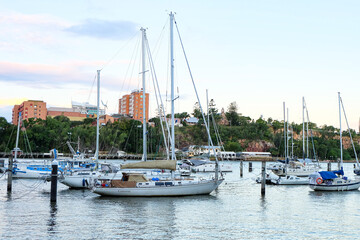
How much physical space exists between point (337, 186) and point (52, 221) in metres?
33.4

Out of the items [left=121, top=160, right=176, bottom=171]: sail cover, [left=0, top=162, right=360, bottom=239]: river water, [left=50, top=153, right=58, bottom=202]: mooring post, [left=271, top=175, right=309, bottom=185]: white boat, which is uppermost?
[left=121, top=160, right=176, bottom=171]: sail cover

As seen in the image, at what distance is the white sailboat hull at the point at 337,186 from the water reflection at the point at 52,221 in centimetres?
2890

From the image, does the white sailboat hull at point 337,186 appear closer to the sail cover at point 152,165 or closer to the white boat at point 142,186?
the white boat at point 142,186

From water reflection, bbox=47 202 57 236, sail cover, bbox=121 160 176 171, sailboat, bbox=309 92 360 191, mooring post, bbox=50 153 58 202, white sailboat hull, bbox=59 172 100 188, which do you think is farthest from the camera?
sailboat, bbox=309 92 360 191

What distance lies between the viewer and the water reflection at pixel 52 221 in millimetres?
23625

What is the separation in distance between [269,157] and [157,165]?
163m

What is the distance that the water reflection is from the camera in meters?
23.6

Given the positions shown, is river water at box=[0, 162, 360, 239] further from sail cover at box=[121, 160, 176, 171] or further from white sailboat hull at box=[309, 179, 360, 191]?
white sailboat hull at box=[309, 179, 360, 191]

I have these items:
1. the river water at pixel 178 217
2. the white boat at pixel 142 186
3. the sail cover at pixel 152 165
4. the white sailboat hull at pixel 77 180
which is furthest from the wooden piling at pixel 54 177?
the white sailboat hull at pixel 77 180

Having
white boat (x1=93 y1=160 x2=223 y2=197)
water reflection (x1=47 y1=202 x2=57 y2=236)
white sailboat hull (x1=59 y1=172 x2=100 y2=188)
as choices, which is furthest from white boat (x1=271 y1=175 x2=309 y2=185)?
water reflection (x1=47 y1=202 x2=57 y2=236)

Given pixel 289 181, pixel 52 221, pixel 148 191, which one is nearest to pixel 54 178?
pixel 52 221

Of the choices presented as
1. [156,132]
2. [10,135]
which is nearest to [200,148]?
[156,132]

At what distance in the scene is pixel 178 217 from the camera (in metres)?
28.8

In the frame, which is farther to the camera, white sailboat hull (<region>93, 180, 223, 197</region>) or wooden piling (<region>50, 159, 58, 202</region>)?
white sailboat hull (<region>93, 180, 223, 197</region>)
